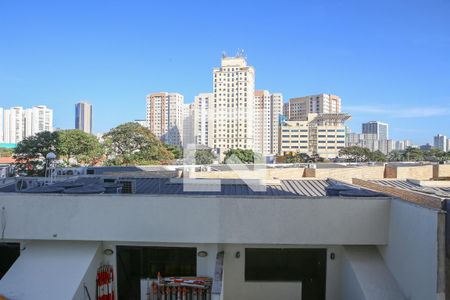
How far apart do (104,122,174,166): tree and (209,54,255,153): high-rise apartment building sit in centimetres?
3192

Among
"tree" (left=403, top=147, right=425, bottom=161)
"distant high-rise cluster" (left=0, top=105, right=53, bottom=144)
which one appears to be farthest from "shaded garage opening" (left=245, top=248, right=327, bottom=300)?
"distant high-rise cluster" (left=0, top=105, right=53, bottom=144)

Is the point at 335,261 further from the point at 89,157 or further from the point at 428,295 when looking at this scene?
the point at 89,157

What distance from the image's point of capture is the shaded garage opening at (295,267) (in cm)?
662

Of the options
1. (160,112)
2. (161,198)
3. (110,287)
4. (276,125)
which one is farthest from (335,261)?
(276,125)

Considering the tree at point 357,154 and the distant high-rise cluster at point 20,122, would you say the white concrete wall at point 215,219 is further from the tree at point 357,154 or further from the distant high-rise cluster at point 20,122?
the distant high-rise cluster at point 20,122

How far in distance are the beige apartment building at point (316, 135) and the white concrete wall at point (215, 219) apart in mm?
80766

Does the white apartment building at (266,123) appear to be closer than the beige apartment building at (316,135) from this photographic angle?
No

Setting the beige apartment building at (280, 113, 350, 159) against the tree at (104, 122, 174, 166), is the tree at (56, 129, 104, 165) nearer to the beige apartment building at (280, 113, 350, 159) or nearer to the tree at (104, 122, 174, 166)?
the tree at (104, 122, 174, 166)

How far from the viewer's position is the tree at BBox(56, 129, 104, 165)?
28250 millimetres

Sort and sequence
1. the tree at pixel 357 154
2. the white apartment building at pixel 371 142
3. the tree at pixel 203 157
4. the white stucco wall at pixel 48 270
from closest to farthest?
1. the white stucco wall at pixel 48 270
2. the tree at pixel 203 157
3. the tree at pixel 357 154
4. the white apartment building at pixel 371 142

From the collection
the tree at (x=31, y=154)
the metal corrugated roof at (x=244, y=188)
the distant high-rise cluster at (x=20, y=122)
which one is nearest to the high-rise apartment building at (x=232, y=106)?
the tree at (x=31, y=154)

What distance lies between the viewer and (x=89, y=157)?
1169 inches

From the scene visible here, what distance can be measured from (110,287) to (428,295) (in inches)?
196

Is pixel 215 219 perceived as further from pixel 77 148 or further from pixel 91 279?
pixel 77 148
